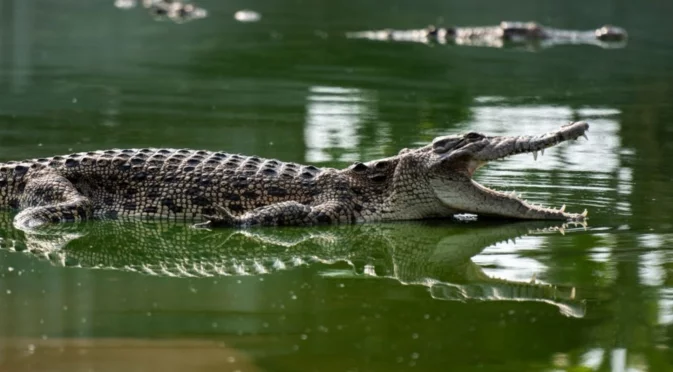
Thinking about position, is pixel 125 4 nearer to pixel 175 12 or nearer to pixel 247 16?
pixel 175 12

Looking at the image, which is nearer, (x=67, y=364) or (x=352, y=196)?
(x=67, y=364)

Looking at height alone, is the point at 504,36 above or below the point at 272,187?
below

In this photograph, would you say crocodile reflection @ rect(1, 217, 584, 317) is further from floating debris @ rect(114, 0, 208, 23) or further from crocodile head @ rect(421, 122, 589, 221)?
floating debris @ rect(114, 0, 208, 23)

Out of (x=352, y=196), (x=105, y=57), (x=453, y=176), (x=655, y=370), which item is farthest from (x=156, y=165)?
(x=105, y=57)

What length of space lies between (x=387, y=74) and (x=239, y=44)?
236 inches

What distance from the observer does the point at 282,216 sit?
28.1ft

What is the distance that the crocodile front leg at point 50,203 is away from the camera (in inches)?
332

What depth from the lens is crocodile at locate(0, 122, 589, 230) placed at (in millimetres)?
8711

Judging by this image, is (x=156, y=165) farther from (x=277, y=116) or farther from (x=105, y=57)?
(x=105, y=57)

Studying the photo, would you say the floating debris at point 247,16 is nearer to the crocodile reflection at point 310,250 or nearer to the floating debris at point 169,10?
the floating debris at point 169,10

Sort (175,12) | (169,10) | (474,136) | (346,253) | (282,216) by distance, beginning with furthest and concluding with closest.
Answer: (169,10) → (175,12) → (474,136) → (282,216) → (346,253)

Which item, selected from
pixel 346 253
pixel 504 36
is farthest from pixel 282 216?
pixel 504 36

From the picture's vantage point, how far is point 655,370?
5688 millimetres

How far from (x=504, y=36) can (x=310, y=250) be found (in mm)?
20823
